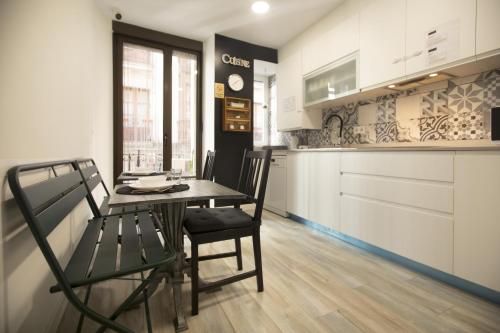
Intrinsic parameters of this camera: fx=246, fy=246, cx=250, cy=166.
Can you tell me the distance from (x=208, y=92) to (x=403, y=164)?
2.75 meters

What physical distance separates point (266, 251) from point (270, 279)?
0.51 meters

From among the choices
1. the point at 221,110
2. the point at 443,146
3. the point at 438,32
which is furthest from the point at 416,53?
the point at 221,110

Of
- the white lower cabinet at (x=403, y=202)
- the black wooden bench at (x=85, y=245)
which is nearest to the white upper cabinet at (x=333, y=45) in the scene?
the white lower cabinet at (x=403, y=202)

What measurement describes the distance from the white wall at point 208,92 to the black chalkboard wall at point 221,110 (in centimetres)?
6

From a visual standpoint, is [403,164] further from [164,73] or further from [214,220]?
[164,73]

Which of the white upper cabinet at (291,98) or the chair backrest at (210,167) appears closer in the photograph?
the chair backrest at (210,167)

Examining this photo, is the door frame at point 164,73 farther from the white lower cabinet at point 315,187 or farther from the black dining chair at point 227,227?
the black dining chair at point 227,227

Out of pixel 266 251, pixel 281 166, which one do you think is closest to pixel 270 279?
pixel 266 251

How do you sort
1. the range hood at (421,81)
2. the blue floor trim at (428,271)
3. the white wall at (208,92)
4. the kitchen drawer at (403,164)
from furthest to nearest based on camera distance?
the white wall at (208,92)
the range hood at (421,81)
the kitchen drawer at (403,164)
the blue floor trim at (428,271)

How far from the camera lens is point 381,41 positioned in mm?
2279

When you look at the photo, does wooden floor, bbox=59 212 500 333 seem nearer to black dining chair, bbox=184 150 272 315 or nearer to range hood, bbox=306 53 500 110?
black dining chair, bbox=184 150 272 315

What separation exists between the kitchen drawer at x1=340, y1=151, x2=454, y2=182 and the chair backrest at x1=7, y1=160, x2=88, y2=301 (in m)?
2.07

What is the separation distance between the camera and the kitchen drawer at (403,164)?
164 centimetres

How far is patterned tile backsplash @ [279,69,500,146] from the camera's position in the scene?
1894 millimetres
